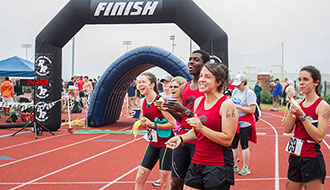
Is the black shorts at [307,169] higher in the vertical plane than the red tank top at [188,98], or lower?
lower

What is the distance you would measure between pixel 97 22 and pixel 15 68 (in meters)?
7.26

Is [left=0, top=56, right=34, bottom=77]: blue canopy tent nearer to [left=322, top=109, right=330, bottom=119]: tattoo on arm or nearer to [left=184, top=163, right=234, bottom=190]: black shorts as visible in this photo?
[left=184, top=163, right=234, bottom=190]: black shorts

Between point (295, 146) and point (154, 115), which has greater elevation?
point (154, 115)

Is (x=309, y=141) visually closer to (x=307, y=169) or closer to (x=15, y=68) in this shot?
(x=307, y=169)

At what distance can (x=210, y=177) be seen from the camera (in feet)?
9.82

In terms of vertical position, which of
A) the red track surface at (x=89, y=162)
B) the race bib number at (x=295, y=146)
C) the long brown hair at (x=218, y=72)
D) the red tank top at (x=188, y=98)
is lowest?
the red track surface at (x=89, y=162)

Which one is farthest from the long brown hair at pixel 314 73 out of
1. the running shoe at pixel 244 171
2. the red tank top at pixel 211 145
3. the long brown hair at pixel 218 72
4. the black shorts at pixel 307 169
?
the running shoe at pixel 244 171

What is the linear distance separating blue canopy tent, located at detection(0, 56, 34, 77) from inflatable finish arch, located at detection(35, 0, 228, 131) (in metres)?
5.05

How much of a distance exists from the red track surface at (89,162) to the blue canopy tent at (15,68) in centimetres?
535

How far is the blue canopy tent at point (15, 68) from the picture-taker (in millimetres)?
16261

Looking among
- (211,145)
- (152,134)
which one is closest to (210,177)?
(211,145)

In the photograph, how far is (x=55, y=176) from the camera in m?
6.43

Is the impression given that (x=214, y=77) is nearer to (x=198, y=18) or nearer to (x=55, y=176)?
(x=55, y=176)

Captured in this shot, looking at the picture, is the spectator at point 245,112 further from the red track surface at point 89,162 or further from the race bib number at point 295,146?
the race bib number at point 295,146
